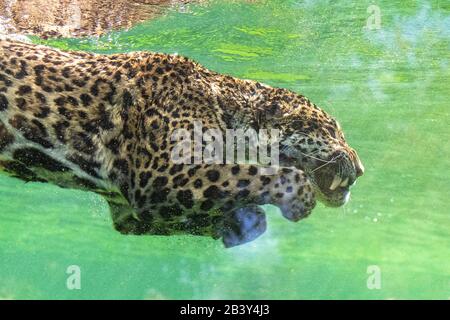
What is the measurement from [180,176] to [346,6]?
6.24 meters

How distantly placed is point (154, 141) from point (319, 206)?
1718cm

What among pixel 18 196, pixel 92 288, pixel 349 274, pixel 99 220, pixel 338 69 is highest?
pixel 338 69

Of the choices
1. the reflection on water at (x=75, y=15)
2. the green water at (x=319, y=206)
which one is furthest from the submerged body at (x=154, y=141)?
the green water at (x=319, y=206)

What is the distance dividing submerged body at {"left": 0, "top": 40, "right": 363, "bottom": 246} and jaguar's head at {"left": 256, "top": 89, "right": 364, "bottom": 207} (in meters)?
0.01

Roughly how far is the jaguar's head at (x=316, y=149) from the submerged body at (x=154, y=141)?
10mm

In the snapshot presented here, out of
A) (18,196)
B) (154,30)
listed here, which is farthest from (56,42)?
(18,196)

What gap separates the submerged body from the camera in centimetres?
647

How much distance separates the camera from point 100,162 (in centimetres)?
669

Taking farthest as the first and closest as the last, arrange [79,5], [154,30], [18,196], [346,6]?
[18,196] → [154,30] → [346,6] → [79,5]

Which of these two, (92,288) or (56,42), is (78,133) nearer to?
(56,42)

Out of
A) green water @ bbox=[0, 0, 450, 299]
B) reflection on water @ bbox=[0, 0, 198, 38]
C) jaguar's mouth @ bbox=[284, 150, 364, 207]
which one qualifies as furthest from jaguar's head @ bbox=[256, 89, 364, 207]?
green water @ bbox=[0, 0, 450, 299]

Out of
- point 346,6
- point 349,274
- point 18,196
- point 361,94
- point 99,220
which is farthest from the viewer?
point 349,274

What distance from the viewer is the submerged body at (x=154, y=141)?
6.47 metres

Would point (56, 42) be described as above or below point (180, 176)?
below
